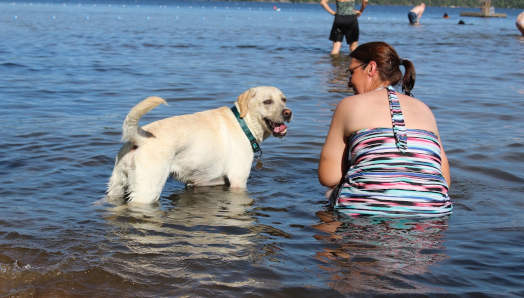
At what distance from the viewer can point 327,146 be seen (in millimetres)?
4684

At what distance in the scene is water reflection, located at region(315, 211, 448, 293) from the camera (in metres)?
3.62

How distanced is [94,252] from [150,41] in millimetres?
19067

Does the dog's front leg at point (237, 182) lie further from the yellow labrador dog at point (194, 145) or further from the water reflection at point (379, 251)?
the water reflection at point (379, 251)

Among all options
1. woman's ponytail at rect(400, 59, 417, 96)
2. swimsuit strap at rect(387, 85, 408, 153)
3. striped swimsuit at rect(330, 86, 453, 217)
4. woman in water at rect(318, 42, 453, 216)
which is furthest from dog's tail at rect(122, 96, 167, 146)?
woman's ponytail at rect(400, 59, 417, 96)

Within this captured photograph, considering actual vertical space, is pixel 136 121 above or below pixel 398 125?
below

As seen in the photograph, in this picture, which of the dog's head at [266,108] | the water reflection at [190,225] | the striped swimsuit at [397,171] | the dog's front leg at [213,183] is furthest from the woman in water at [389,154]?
the dog's front leg at [213,183]

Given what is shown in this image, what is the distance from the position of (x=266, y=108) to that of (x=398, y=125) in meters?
1.94

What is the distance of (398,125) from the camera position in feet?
13.8

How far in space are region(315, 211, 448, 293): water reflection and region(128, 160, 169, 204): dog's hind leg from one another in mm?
1535

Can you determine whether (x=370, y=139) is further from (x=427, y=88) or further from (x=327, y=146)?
(x=427, y=88)

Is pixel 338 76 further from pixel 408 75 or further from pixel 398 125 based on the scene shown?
pixel 398 125

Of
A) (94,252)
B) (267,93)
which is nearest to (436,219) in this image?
(267,93)

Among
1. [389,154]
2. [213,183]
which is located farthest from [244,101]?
[389,154]

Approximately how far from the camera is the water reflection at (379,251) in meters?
3.62
